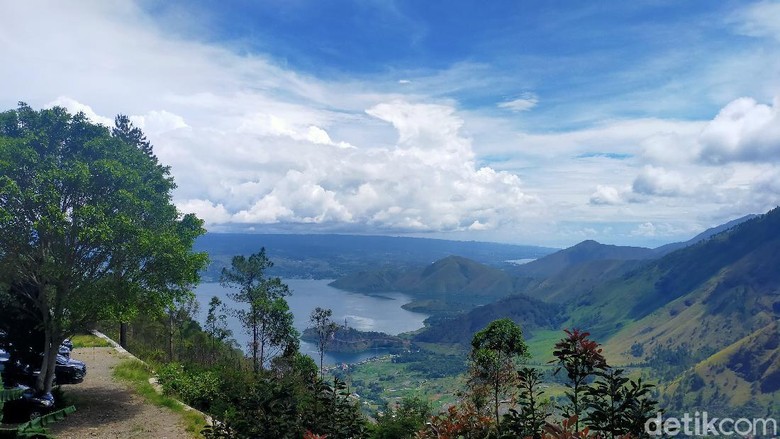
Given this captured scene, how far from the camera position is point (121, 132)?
42.7 metres

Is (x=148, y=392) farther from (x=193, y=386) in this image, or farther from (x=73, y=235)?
(x=73, y=235)

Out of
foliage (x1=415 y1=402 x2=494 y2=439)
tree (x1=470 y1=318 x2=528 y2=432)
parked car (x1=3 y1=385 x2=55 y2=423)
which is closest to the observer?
foliage (x1=415 y1=402 x2=494 y2=439)

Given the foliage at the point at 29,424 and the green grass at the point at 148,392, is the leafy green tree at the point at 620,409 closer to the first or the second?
the foliage at the point at 29,424

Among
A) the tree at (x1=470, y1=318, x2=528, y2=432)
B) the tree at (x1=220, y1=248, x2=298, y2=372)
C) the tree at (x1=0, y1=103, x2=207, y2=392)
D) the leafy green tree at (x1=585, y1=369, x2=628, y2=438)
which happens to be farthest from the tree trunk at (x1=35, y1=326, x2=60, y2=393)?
the leafy green tree at (x1=585, y1=369, x2=628, y2=438)

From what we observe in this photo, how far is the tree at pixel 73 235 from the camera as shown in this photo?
630 inches

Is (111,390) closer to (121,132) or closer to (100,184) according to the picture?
(100,184)

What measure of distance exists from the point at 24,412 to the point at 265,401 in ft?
39.8

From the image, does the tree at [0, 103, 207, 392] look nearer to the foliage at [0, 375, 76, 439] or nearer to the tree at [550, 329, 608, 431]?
the foliage at [0, 375, 76, 439]

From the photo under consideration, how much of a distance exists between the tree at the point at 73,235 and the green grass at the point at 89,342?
1497cm

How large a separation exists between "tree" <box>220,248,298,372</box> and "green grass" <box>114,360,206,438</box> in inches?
386

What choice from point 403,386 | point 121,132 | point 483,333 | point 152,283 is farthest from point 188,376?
point 403,386

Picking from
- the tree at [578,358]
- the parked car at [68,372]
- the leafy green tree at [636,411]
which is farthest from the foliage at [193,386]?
the leafy green tree at [636,411]

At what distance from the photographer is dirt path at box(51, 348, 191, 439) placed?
15641 mm

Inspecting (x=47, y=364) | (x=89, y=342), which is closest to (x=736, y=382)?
(x=89, y=342)
